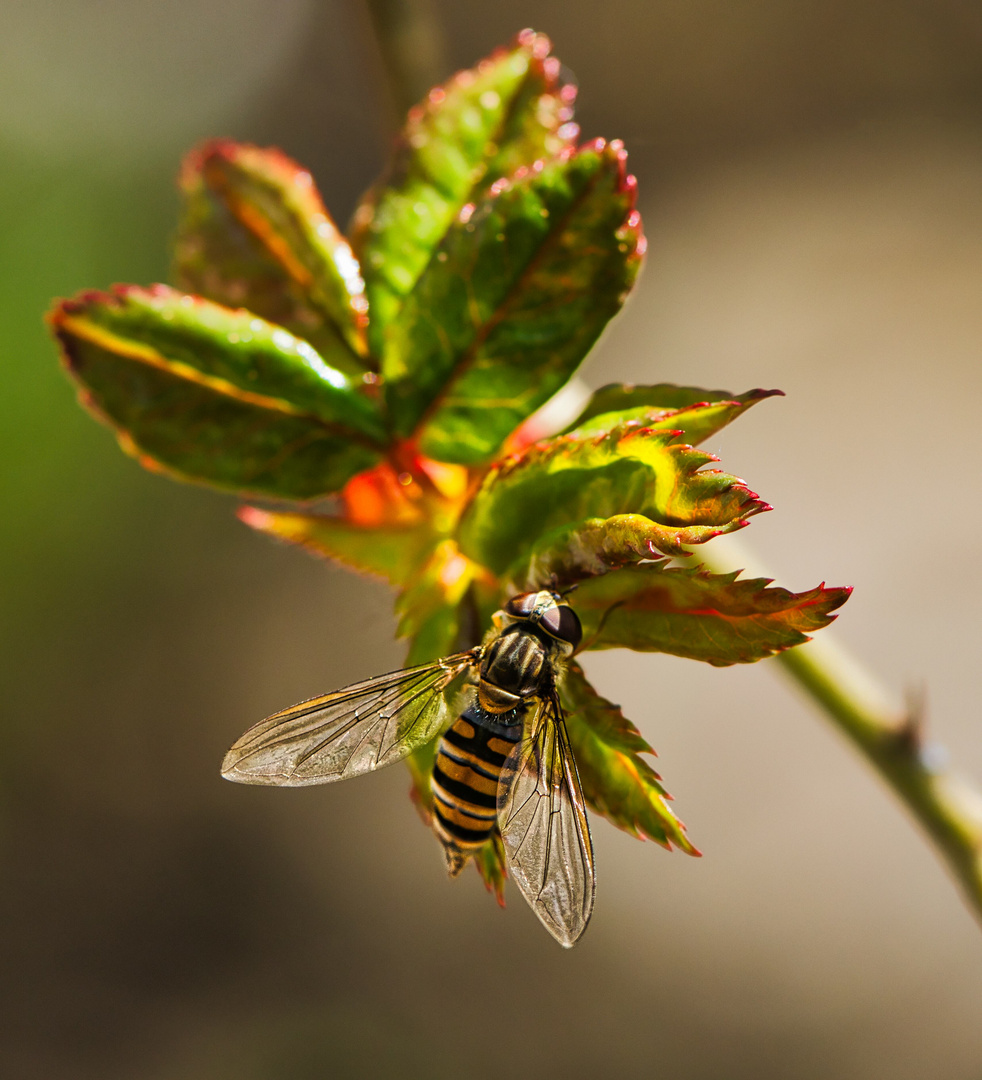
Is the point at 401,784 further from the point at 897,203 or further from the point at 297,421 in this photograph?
the point at 897,203

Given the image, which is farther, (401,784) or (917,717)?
(401,784)

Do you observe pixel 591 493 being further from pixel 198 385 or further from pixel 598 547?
pixel 198 385

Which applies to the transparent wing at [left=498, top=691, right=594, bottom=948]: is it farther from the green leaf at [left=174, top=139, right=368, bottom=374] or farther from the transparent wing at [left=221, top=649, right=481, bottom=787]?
the green leaf at [left=174, top=139, right=368, bottom=374]

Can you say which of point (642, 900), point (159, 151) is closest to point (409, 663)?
point (642, 900)

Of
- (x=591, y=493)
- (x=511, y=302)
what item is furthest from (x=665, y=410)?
(x=511, y=302)

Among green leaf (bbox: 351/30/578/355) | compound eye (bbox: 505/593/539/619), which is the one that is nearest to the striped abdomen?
compound eye (bbox: 505/593/539/619)

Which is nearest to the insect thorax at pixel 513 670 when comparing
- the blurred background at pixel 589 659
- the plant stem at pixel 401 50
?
the plant stem at pixel 401 50

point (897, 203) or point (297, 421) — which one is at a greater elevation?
point (897, 203)
